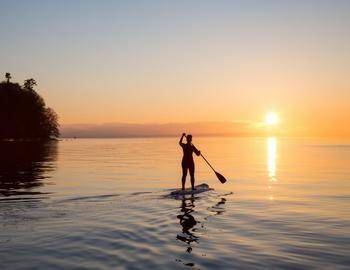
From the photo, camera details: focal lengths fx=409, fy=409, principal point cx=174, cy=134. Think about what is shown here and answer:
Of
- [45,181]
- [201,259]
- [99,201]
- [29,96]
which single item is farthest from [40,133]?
[201,259]

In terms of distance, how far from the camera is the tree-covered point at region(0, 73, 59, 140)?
143m

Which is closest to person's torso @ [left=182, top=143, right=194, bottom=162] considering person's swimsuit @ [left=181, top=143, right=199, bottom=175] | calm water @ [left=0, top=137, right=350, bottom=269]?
person's swimsuit @ [left=181, top=143, right=199, bottom=175]

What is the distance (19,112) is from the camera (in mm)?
146750

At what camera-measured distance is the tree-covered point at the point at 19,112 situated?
14288cm

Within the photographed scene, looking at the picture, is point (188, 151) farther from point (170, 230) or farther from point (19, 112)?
point (19, 112)

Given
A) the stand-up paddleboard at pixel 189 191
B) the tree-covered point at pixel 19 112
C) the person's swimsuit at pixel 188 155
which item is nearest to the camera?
the stand-up paddleboard at pixel 189 191

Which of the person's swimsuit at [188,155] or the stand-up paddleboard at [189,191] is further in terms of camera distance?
the person's swimsuit at [188,155]

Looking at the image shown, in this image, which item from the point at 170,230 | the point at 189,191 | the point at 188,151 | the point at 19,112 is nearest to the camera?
the point at 170,230

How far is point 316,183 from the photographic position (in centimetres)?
3350

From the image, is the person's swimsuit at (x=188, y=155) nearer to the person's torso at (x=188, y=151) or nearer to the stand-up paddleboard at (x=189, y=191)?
the person's torso at (x=188, y=151)

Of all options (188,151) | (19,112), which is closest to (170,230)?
(188,151)

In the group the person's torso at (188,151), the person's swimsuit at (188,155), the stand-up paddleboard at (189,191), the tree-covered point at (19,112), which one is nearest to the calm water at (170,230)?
the stand-up paddleboard at (189,191)

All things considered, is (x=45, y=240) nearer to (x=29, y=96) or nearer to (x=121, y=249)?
(x=121, y=249)

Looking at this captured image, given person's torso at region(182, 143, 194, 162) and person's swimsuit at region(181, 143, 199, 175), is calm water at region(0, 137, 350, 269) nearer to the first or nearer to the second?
person's swimsuit at region(181, 143, 199, 175)
